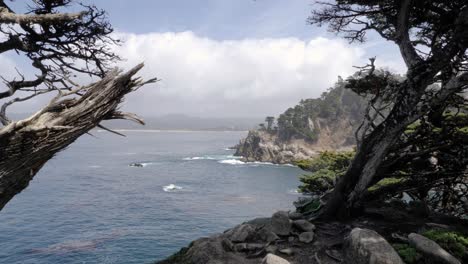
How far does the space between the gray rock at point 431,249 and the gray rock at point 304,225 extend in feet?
8.94

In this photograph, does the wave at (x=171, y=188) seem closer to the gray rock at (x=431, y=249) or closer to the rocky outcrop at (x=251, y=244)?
the rocky outcrop at (x=251, y=244)

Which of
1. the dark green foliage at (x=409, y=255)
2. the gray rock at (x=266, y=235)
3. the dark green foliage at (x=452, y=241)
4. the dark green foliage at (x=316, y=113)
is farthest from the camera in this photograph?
the dark green foliage at (x=316, y=113)

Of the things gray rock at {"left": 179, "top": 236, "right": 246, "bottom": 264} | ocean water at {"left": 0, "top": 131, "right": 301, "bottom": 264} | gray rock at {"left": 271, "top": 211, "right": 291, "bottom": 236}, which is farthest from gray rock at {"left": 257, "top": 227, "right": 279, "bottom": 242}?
ocean water at {"left": 0, "top": 131, "right": 301, "bottom": 264}

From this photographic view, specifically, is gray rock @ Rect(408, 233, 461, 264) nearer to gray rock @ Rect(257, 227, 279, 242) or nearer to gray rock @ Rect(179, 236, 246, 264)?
gray rock @ Rect(257, 227, 279, 242)

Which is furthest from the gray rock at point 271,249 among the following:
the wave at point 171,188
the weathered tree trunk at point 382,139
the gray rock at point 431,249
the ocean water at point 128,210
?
the wave at point 171,188

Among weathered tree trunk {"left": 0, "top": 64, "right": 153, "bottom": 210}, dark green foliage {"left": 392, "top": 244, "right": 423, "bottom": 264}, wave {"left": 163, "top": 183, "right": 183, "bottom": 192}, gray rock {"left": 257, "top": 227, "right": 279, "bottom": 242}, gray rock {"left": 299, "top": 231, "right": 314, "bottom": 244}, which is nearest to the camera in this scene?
weathered tree trunk {"left": 0, "top": 64, "right": 153, "bottom": 210}

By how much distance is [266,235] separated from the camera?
1032 centimetres

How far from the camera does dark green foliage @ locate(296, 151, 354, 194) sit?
1965cm

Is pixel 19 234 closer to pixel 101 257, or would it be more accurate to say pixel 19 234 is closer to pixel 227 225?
pixel 101 257

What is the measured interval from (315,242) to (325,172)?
13.9 meters

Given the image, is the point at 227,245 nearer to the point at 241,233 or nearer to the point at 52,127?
the point at 241,233

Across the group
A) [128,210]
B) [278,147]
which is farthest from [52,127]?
[278,147]

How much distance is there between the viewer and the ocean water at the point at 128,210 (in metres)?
31.3

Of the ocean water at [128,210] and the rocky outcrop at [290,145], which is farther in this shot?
the rocky outcrop at [290,145]
